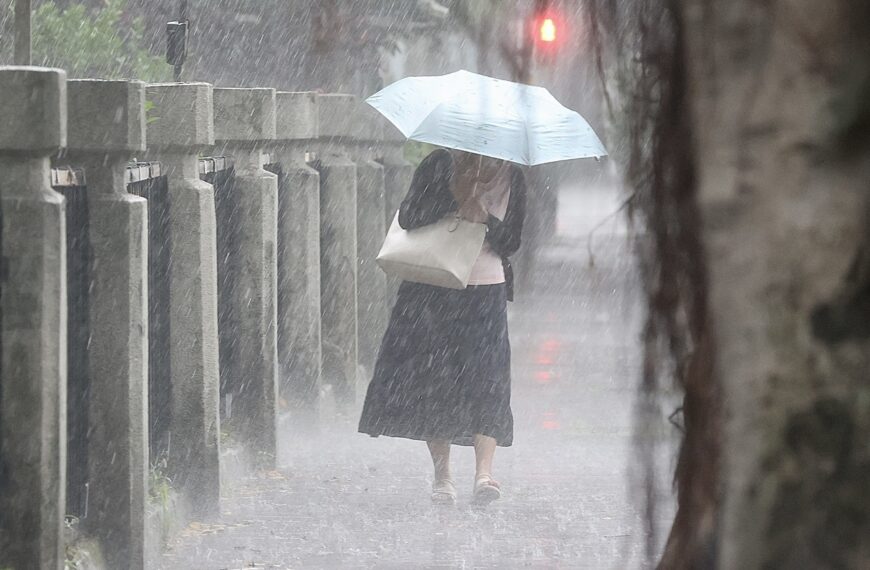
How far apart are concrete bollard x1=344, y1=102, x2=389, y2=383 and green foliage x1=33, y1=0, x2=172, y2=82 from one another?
5.07 feet

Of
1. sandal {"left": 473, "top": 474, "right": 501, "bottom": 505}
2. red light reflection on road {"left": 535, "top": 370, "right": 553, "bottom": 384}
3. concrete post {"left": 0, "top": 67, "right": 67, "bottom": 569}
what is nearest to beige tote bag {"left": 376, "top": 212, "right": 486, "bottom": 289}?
sandal {"left": 473, "top": 474, "right": 501, "bottom": 505}

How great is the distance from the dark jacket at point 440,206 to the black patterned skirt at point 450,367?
1.15 ft

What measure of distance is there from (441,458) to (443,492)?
0.20 metres

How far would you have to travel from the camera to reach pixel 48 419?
200 inches

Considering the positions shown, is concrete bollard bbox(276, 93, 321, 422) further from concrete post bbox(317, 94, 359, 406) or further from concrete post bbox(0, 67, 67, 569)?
concrete post bbox(0, 67, 67, 569)

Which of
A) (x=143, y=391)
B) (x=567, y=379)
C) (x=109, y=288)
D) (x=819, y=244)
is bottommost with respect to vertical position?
(x=567, y=379)

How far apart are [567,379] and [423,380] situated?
17.9 ft

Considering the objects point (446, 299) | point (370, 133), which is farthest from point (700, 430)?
point (370, 133)

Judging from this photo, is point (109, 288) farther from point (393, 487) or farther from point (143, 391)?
point (393, 487)

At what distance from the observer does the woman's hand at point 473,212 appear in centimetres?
812

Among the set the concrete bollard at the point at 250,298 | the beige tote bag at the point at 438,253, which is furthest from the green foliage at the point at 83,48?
the beige tote bag at the point at 438,253

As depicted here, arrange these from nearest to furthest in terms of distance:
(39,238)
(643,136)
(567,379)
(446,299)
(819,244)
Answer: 1. (819,244)
2. (643,136)
3. (39,238)
4. (446,299)
5. (567,379)

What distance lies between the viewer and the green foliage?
36.2ft

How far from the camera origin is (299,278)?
401 inches
